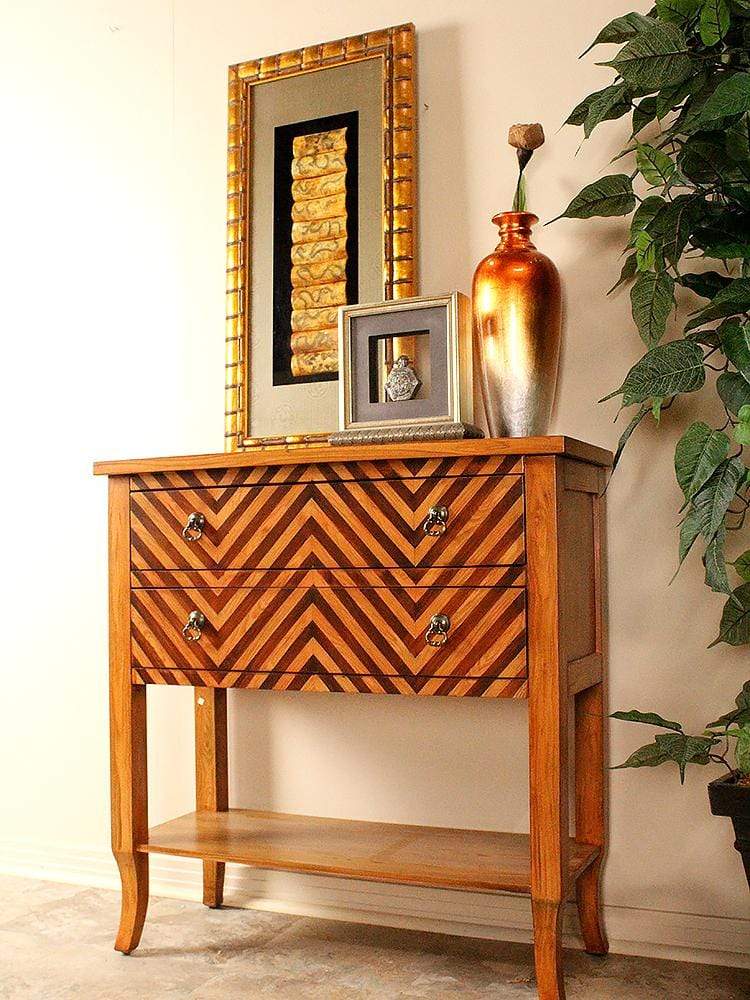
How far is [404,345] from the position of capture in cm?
229

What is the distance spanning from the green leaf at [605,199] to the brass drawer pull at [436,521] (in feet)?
1.96

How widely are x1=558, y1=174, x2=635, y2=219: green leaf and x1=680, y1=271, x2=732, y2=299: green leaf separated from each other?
7.1 inches

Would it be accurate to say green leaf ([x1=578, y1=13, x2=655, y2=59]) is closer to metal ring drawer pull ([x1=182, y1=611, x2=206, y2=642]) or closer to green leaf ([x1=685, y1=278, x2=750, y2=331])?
green leaf ([x1=685, y1=278, x2=750, y2=331])

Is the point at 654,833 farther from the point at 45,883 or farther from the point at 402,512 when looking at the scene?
the point at 45,883

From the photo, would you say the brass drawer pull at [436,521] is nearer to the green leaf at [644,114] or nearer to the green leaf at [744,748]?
the green leaf at [744,748]

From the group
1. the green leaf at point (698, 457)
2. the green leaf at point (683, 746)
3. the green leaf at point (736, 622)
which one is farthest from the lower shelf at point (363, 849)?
the green leaf at point (698, 457)

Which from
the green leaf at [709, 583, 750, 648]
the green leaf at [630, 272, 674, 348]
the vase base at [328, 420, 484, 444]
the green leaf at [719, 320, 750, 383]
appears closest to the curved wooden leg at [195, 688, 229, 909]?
the vase base at [328, 420, 484, 444]

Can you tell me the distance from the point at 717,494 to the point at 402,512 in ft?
1.73

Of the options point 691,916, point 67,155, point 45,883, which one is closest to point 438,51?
point 67,155

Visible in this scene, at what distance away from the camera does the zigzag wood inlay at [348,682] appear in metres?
1.83

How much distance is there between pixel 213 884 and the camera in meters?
2.44

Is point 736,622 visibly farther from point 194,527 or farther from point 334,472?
point 194,527

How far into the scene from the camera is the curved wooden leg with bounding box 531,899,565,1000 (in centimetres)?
179

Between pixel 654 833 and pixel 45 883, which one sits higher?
pixel 654 833
